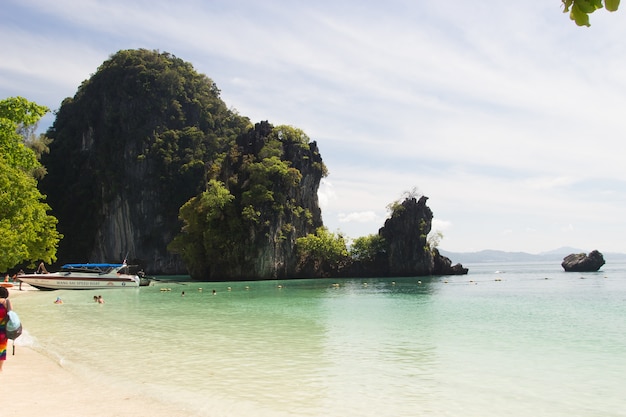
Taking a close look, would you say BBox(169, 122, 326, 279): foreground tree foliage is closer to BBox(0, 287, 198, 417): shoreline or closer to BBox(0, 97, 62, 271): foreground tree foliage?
BBox(0, 97, 62, 271): foreground tree foliage

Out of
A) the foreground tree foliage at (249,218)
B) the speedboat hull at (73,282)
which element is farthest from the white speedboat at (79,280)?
the foreground tree foliage at (249,218)

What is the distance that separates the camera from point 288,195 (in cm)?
6581

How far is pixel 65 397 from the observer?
8.70 metres

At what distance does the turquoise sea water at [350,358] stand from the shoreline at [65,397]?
0.48m

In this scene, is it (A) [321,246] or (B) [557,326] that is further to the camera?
(A) [321,246]

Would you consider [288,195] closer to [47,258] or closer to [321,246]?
[321,246]

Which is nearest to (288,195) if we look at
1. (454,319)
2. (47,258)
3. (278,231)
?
(278,231)

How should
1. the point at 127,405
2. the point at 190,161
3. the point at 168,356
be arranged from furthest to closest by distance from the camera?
the point at 190,161, the point at 168,356, the point at 127,405

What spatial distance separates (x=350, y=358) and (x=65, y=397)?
285 inches

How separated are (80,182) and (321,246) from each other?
52.0 m

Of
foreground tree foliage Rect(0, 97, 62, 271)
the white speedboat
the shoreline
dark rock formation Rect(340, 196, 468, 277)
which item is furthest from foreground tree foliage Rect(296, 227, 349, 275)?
the shoreline

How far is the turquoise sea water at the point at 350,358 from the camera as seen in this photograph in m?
9.52

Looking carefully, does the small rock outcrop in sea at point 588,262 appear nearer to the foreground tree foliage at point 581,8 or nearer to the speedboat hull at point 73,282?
the speedboat hull at point 73,282

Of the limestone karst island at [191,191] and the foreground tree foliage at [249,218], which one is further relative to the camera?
the limestone karst island at [191,191]
